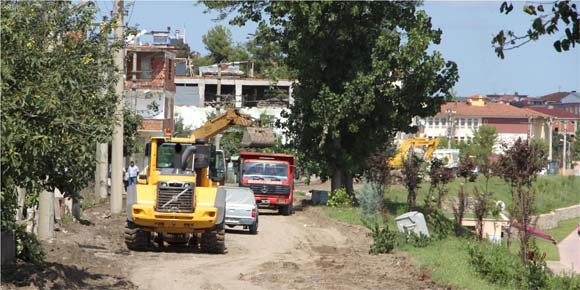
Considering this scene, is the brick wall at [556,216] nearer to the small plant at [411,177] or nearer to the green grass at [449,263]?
the small plant at [411,177]

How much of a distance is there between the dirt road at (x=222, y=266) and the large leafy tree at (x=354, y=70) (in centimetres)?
1349

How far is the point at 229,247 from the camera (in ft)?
93.8

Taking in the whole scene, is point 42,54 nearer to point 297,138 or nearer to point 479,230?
point 479,230

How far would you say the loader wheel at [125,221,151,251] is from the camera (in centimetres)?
2578

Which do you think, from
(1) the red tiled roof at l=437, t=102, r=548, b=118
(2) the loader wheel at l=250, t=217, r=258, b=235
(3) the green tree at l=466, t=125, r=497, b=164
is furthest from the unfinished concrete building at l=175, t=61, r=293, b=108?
(2) the loader wheel at l=250, t=217, r=258, b=235

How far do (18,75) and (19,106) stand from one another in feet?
2.76

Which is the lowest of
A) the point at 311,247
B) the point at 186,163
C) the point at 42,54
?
the point at 311,247

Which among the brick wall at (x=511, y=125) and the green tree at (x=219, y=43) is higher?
the green tree at (x=219, y=43)

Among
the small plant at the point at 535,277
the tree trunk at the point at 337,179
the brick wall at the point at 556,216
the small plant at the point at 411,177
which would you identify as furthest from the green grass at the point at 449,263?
the brick wall at the point at 556,216

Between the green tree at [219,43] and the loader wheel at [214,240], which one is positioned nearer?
the loader wheel at [214,240]

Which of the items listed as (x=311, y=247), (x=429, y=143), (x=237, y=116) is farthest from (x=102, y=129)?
(x=429, y=143)

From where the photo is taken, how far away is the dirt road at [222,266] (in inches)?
785

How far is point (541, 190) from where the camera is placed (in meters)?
77.2

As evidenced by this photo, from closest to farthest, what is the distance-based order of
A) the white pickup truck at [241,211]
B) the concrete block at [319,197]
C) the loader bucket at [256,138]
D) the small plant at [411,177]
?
the white pickup truck at [241,211] → the small plant at [411,177] → the loader bucket at [256,138] → the concrete block at [319,197]
